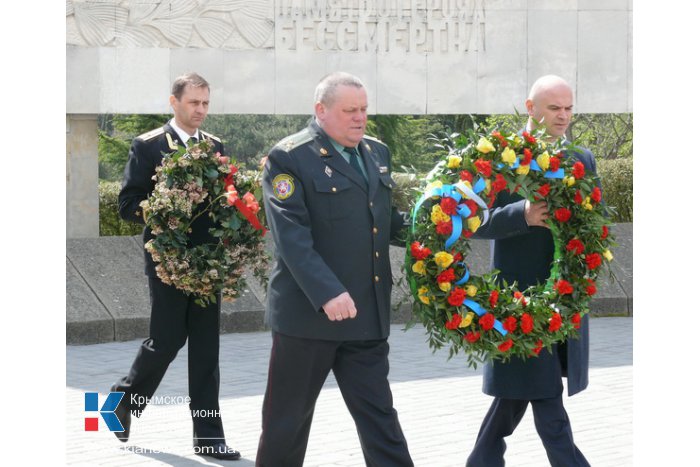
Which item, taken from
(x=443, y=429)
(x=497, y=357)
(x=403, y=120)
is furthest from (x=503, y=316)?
(x=403, y=120)

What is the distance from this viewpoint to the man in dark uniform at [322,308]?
517 centimetres

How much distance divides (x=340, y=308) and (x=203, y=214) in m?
2.12

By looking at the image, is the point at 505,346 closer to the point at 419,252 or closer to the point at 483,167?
the point at 419,252

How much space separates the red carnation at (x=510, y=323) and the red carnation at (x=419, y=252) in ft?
1.62

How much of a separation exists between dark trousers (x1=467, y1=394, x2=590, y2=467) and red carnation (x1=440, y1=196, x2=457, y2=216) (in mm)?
1084

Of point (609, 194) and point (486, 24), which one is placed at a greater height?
point (486, 24)

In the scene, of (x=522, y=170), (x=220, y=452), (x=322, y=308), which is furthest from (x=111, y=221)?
(x=322, y=308)

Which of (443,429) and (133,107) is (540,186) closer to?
(443,429)

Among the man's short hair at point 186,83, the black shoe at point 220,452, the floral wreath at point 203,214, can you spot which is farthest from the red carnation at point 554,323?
the man's short hair at point 186,83

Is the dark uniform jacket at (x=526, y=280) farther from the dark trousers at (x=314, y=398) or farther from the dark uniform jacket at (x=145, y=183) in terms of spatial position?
the dark uniform jacket at (x=145, y=183)

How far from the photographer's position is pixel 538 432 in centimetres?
563

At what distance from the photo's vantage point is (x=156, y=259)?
6.52 meters

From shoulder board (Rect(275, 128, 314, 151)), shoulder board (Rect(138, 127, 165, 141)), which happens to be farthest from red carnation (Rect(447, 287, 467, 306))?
shoulder board (Rect(138, 127, 165, 141))

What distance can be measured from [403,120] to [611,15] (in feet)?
62.5
